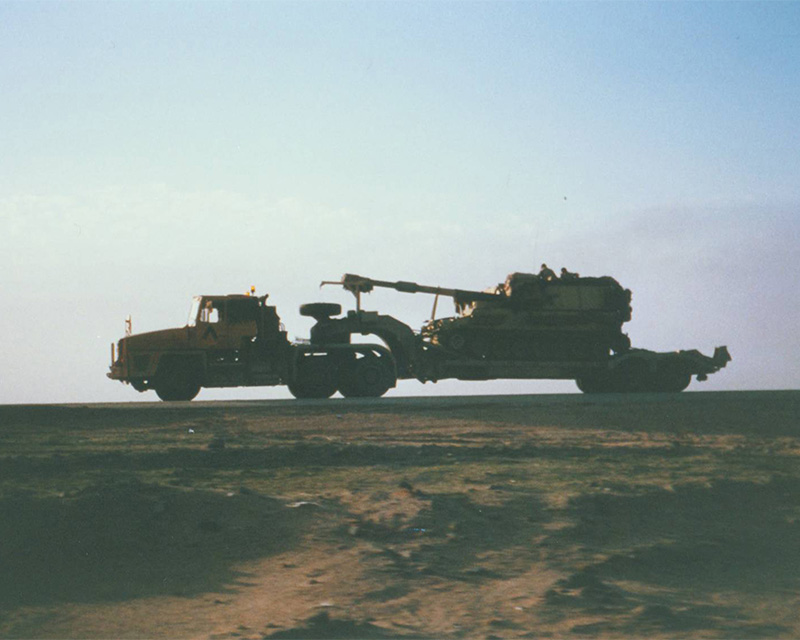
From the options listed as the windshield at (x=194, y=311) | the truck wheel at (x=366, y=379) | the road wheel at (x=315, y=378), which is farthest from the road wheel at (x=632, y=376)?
the windshield at (x=194, y=311)

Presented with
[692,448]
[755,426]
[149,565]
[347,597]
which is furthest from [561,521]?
[755,426]

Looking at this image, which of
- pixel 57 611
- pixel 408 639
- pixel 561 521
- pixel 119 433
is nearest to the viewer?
pixel 408 639

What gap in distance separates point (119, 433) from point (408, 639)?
11.8 m

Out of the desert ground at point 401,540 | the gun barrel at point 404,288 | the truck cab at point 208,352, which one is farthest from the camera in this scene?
the gun barrel at point 404,288

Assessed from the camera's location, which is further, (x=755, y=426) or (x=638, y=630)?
(x=755, y=426)

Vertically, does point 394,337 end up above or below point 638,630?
above

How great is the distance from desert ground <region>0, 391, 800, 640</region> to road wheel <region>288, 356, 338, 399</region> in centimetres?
1061

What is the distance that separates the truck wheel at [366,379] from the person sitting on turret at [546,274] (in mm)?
5209

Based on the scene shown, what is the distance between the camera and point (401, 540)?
828 cm

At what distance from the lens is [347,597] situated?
269 inches

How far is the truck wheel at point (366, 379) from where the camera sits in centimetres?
2541

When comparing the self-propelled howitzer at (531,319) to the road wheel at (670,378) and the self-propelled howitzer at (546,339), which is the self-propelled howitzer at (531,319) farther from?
the road wheel at (670,378)

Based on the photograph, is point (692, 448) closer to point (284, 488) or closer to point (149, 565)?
point (284, 488)

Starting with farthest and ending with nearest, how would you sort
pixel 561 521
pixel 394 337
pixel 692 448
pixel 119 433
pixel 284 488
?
pixel 394 337, pixel 119 433, pixel 692 448, pixel 284 488, pixel 561 521
